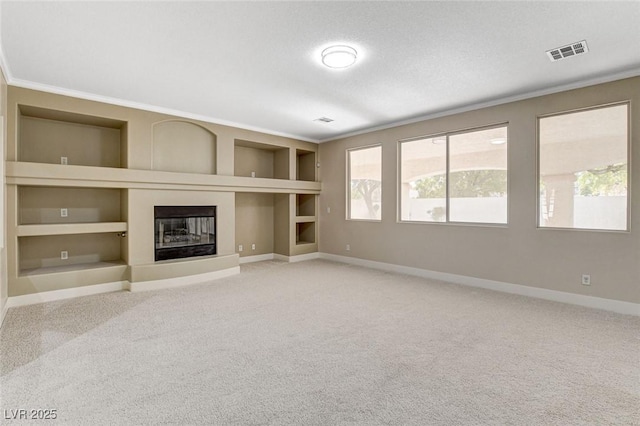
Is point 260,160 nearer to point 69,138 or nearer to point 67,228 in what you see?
point 69,138

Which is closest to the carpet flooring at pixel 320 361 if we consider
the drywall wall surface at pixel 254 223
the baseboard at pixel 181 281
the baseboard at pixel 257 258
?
the baseboard at pixel 181 281

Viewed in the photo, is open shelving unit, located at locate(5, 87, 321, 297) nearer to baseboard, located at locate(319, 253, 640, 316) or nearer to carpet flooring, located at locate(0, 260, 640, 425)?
carpet flooring, located at locate(0, 260, 640, 425)

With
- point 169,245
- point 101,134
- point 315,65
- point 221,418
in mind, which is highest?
point 315,65

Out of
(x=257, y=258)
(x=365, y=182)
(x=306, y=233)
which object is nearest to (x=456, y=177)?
(x=365, y=182)

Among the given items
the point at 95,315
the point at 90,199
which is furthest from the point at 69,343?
the point at 90,199

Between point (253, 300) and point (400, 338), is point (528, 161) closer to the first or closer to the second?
point (400, 338)

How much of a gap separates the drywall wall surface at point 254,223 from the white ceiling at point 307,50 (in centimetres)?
258

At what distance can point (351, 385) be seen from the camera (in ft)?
7.41

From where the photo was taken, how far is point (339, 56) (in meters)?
3.20

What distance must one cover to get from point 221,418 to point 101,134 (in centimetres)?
498

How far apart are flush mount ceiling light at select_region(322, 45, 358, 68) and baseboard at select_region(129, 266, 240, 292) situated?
384 centimetres

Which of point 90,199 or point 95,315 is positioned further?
point 90,199

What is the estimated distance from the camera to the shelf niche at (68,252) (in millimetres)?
4441

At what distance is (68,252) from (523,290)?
6637mm
